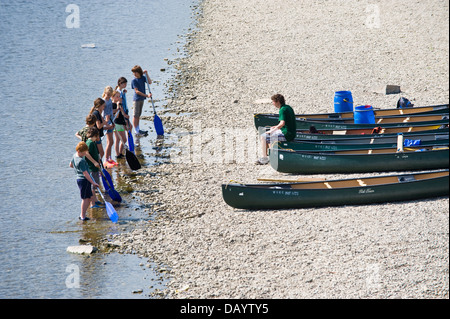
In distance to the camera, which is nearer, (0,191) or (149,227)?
(149,227)

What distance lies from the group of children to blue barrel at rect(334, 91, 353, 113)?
5759 mm

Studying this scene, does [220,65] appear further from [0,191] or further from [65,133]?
[0,191]

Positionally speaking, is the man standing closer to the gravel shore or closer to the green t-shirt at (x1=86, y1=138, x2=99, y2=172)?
the gravel shore

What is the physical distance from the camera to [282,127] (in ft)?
49.6

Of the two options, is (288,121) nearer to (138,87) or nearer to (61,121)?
(138,87)

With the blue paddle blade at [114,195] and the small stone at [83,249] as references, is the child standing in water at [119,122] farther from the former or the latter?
the small stone at [83,249]

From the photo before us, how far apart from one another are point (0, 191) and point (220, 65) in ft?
42.9

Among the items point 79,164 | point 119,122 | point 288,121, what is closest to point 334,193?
point 288,121

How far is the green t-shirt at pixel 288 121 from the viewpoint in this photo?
14797 millimetres

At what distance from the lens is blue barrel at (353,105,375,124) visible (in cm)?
1700

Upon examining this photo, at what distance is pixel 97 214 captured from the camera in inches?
559

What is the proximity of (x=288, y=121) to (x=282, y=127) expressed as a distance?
0.76ft

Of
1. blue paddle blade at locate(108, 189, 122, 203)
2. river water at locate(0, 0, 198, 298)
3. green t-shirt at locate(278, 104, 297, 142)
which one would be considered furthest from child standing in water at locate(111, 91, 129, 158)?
green t-shirt at locate(278, 104, 297, 142)

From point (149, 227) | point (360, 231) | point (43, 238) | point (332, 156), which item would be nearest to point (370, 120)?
point (332, 156)
